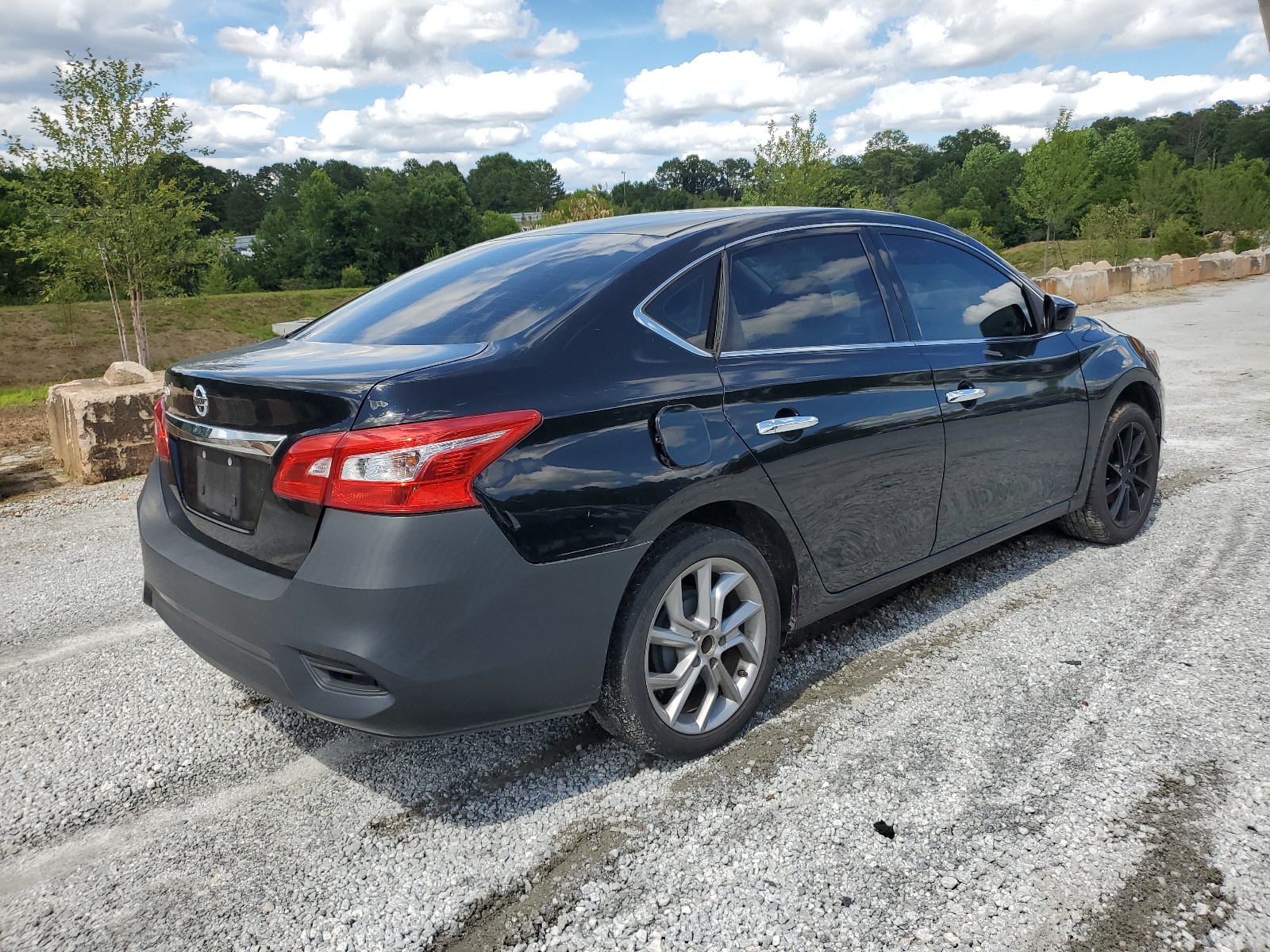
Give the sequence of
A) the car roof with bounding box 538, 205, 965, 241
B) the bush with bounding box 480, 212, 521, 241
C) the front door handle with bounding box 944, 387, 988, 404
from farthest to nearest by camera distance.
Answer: the bush with bounding box 480, 212, 521, 241
the front door handle with bounding box 944, 387, 988, 404
the car roof with bounding box 538, 205, 965, 241

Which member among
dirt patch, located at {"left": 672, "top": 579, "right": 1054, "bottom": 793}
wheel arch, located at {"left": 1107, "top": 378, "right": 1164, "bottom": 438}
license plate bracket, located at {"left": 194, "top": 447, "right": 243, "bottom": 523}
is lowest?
dirt patch, located at {"left": 672, "top": 579, "right": 1054, "bottom": 793}

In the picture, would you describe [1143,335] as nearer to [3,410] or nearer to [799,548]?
[799,548]

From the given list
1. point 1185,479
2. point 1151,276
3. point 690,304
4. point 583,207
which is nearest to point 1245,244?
point 1151,276

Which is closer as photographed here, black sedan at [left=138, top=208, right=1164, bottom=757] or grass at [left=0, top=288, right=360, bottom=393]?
black sedan at [left=138, top=208, right=1164, bottom=757]

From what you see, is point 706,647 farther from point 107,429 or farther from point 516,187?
point 516,187

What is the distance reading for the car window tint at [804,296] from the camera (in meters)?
3.14

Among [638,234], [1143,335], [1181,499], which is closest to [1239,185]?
[1143,335]

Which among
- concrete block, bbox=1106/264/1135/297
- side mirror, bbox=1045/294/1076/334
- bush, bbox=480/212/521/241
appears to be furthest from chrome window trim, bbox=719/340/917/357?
bush, bbox=480/212/521/241

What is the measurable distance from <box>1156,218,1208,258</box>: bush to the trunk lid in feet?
131

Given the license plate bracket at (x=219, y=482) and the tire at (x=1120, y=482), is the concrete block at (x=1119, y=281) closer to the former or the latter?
the tire at (x=1120, y=482)

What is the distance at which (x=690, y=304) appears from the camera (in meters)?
3.01

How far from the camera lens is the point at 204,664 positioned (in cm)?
385

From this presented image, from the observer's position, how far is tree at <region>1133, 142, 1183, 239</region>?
→ 5822 centimetres

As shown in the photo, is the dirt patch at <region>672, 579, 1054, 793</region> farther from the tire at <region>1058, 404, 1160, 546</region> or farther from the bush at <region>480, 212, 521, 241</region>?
the bush at <region>480, 212, 521, 241</region>
